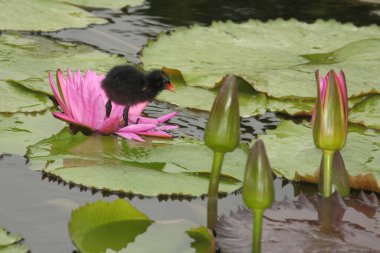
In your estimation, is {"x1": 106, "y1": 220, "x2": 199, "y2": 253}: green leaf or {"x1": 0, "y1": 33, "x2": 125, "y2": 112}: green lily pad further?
{"x1": 0, "y1": 33, "x2": 125, "y2": 112}: green lily pad

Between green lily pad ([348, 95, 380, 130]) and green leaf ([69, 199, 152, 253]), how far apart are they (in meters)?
1.12

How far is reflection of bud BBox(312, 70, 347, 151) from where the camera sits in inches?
82.1

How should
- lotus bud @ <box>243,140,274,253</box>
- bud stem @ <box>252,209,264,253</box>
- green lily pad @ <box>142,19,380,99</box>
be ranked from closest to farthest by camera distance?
lotus bud @ <box>243,140,274,253</box> → bud stem @ <box>252,209,264,253</box> → green lily pad @ <box>142,19,380,99</box>

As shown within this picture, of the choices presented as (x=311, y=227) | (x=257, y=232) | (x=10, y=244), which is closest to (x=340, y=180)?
(x=311, y=227)

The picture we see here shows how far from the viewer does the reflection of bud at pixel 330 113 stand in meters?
2.08

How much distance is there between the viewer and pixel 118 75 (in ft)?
9.68

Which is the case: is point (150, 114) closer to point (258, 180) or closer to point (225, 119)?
point (225, 119)

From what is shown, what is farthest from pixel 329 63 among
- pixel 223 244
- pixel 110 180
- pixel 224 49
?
pixel 223 244

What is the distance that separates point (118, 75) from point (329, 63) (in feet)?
3.84

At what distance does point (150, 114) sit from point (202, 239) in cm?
113

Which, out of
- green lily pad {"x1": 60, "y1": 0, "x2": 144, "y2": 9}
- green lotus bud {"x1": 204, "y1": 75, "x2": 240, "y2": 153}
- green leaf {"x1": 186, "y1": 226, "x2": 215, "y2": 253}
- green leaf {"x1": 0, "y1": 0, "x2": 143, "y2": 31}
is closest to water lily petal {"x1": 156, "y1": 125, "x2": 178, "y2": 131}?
green leaf {"x1": 186, "y1": 226, "x2": 215, "y2": 253}

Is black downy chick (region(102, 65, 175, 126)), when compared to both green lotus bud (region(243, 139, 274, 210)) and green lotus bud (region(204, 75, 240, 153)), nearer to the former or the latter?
green lotus bud (region(204, 75, 240, 153))

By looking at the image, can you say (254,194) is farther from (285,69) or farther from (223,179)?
(285,69)

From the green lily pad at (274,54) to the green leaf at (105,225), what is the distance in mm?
1224
